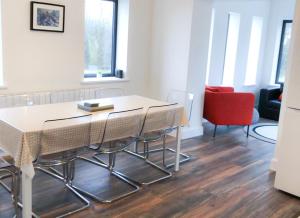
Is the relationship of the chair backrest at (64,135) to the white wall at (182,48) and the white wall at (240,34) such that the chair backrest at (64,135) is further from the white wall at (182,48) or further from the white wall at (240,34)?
the white wall at (240,34)

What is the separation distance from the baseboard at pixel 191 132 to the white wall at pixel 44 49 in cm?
128

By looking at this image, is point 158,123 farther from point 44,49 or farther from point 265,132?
point 265,132

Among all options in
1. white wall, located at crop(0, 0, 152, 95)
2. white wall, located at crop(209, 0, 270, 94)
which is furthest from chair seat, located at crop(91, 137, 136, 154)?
white wall, located at crop(209, 0, 270, 94)

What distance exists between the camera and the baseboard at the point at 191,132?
17.6 feet

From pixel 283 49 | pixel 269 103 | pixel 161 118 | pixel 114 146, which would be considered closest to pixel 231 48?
pixel 269 103

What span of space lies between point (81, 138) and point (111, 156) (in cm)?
94

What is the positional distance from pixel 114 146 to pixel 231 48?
14.7ft

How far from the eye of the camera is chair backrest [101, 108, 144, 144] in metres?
3.08

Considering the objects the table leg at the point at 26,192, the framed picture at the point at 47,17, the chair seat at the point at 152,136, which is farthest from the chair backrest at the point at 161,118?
the framed picture at the point at 47,17

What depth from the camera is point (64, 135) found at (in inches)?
Answer: 108

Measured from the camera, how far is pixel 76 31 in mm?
4668

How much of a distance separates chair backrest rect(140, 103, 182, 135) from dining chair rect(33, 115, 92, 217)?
2.32 feet

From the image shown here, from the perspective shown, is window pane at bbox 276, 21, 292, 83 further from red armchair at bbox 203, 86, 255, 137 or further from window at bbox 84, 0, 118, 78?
window at bbox 84, 0, 118, 78

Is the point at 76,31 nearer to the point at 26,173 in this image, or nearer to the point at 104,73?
the point at 104,73
